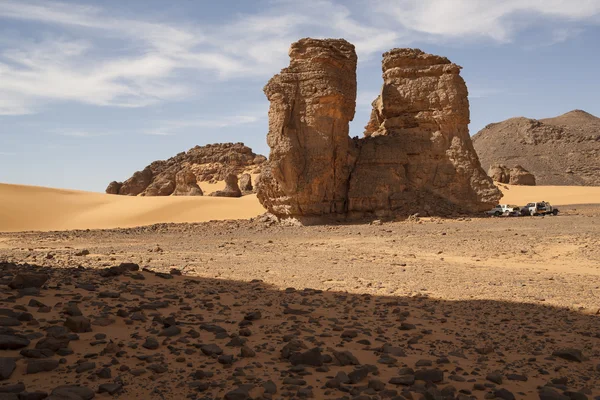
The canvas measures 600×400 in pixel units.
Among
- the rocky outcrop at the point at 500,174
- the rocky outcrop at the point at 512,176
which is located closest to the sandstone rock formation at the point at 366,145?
the rocky outcrop at the point at 512,176

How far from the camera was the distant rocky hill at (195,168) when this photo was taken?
5050 centimetres

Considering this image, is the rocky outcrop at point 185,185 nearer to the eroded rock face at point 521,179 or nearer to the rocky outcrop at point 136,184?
the rocky outcrop at point 136,184

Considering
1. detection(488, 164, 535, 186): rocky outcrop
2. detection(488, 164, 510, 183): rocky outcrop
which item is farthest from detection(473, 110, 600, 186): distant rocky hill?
detection(488, 164, 535, 186): rocky outcrop

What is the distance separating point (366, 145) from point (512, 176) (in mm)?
33942

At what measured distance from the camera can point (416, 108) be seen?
2298cm

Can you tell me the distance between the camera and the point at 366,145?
908 inches

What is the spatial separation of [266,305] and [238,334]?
1.41 meters

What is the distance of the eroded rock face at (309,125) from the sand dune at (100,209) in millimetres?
11289

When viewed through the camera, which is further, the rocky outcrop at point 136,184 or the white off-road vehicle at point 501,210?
the rocky outcrop at point 136,184

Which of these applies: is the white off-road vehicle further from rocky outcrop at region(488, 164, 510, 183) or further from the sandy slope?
rocky outcrop at region(488, 164, 510, 183)

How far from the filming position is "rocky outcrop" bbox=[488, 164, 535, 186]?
167ft

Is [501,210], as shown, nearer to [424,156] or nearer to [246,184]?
[424,156]

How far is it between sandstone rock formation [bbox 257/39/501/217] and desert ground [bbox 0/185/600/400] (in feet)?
31.5

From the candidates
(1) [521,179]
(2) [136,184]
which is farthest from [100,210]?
(1) [521,179]
